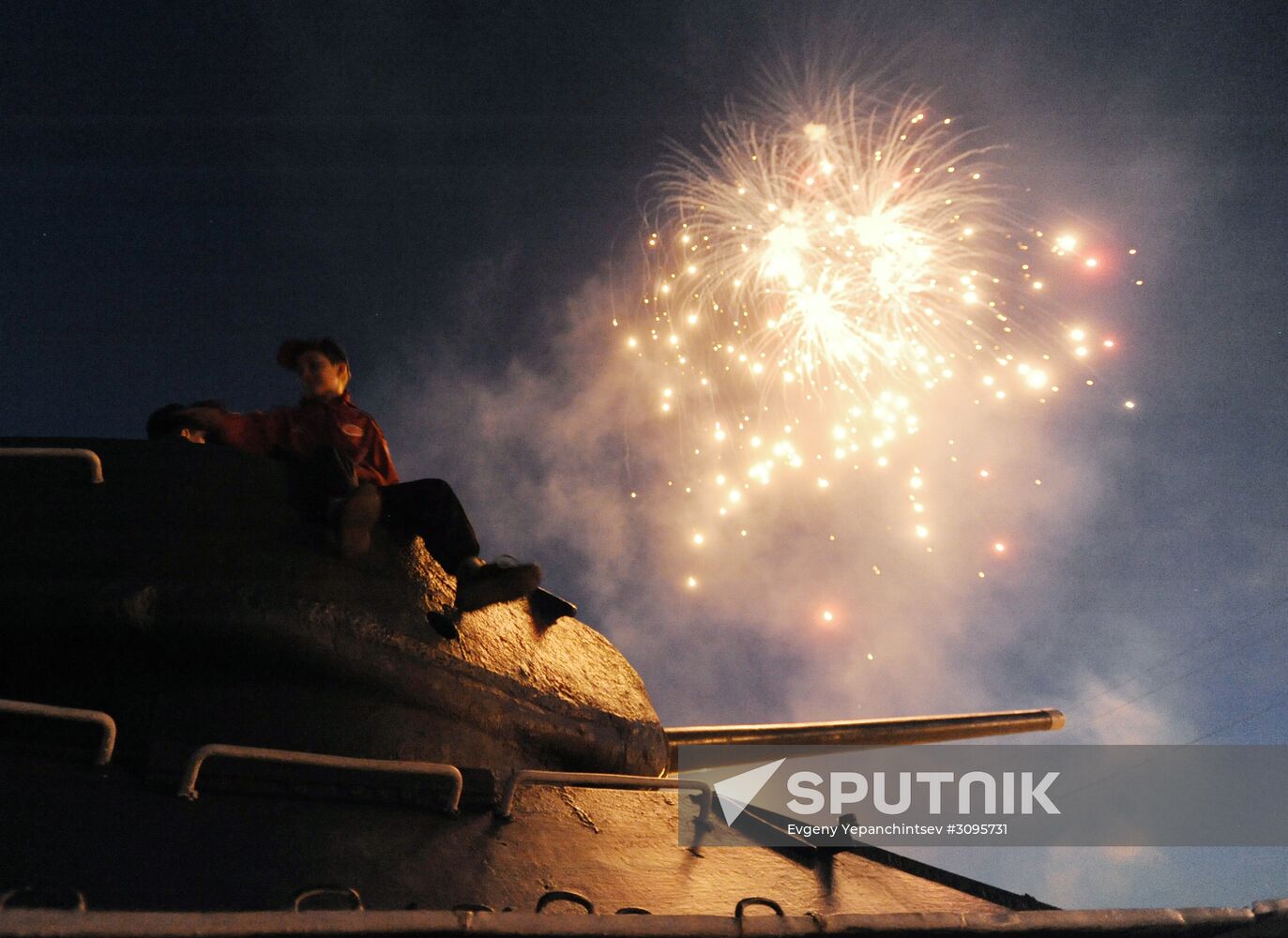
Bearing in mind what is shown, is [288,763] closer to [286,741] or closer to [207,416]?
[286,741]

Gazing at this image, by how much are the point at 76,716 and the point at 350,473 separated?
5.34 ft

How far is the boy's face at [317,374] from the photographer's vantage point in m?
4.97

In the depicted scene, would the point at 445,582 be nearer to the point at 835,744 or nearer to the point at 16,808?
the point at 16,808

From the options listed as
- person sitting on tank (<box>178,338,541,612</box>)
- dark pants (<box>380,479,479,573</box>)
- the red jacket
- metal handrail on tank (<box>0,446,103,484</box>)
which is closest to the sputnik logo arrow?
person sitting on tank (<box>178,338,541,612</box>)

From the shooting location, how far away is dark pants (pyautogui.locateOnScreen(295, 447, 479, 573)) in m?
4.03

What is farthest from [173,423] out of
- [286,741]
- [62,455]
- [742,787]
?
[742,787]

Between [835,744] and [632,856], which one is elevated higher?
[835,744]

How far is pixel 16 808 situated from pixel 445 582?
1.98 meters

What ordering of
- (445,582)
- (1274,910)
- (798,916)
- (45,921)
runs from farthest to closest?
(445,582)
(1274,910)
(798,916)
(45,921)

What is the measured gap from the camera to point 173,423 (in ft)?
14.3

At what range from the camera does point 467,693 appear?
3822mm

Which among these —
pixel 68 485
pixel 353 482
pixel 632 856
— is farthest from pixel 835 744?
pixel 68 485

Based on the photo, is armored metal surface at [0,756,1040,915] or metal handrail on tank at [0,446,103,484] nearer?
armored metal surface at [0,756,1040,915]

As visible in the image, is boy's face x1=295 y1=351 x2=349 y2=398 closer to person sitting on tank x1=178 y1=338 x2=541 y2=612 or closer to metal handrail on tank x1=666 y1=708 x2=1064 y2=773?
person sitting on tank x1=178 y1=338 x2=541 y2=612
